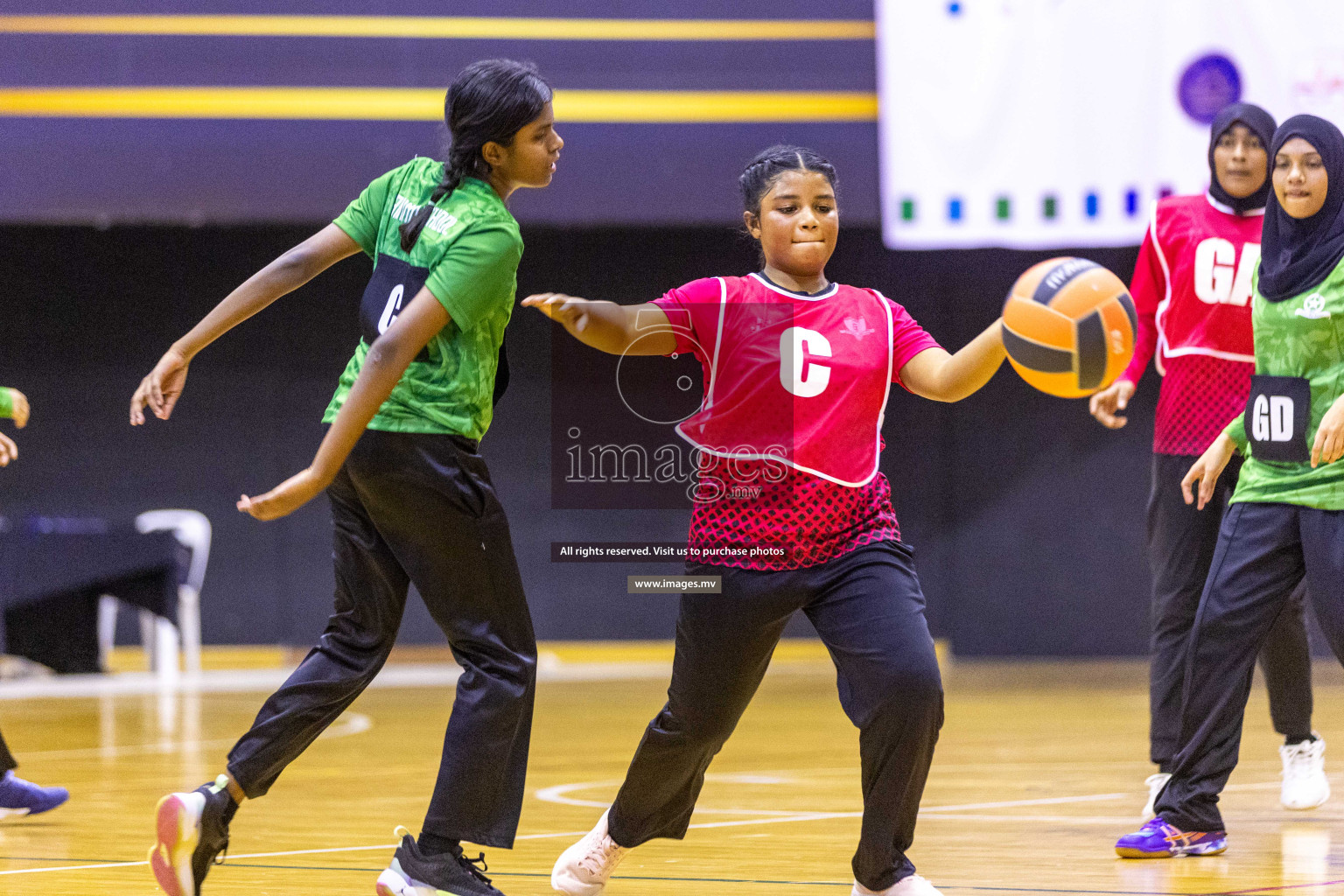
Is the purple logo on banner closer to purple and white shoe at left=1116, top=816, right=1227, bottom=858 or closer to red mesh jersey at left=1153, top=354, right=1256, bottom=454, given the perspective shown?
red mesh jersey at left=1153, top=354, right=1256, bottom=454

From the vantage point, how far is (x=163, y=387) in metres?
2.99

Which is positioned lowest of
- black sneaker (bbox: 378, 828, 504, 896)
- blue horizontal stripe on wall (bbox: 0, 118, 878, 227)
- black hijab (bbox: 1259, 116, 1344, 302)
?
black sneaker (bbox: 378, 828, 504, 896)

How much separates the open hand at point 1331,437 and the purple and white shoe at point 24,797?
10.6 feet

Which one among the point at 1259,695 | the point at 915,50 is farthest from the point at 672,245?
the point at 1259,695

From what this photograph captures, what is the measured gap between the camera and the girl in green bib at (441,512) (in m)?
2.70

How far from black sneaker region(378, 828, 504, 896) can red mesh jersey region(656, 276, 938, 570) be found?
732 millimetres

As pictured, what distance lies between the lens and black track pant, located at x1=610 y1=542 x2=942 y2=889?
2.69 metres

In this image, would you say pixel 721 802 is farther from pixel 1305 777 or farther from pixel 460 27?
pixel 460 27

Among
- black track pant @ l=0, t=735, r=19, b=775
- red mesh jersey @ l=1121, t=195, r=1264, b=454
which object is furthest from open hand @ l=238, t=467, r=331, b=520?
red mesh jersey @ l=1121, t=195, r=1264, b=454

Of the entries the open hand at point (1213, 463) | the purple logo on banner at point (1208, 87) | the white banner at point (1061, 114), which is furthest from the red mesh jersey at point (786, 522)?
the purple logo on banner at point (1208, 87)

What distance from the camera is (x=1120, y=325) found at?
2.62 m

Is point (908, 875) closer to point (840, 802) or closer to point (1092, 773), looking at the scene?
point (840, 802)

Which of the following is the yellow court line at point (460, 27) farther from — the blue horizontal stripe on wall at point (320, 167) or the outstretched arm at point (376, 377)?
the outstretched arm at point (376, 377)

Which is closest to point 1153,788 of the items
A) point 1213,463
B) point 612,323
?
point 1213,463
